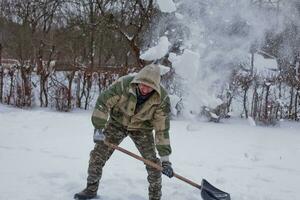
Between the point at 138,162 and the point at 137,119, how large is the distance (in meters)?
1.93

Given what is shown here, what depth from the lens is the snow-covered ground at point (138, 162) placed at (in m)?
4.84

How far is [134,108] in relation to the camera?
4117mm

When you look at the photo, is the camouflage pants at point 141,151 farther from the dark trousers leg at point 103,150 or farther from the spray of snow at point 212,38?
the spray of snow at point 212,38

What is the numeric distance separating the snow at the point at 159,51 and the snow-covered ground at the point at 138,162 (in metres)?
2.23

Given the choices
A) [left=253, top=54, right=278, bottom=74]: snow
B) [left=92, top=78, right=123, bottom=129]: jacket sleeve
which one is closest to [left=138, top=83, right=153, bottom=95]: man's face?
[left=92, top=78, right=123, bottom=129]: jacket sleeve

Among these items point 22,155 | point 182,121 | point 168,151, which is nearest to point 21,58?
point 182,121

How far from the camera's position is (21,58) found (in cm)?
1157

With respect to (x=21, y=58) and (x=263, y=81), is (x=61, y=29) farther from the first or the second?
(x=263, y=81)

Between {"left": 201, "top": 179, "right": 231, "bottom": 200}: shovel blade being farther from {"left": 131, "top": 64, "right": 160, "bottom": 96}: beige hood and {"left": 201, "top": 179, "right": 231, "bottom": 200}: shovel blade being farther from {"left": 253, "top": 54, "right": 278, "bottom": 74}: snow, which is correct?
{"left": 253, "top": 54, "right": 278, "bottom": 74}: snow

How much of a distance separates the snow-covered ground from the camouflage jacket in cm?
83

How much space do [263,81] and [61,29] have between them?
7024 millimetres

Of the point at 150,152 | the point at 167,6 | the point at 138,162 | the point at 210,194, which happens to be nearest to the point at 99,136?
the point at 150,152

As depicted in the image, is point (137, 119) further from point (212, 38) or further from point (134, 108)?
point (212, 38)

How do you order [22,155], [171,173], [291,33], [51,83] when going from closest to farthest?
1. [171,173]
2. [22,155]
3. [51,83]
4. [291,33]
